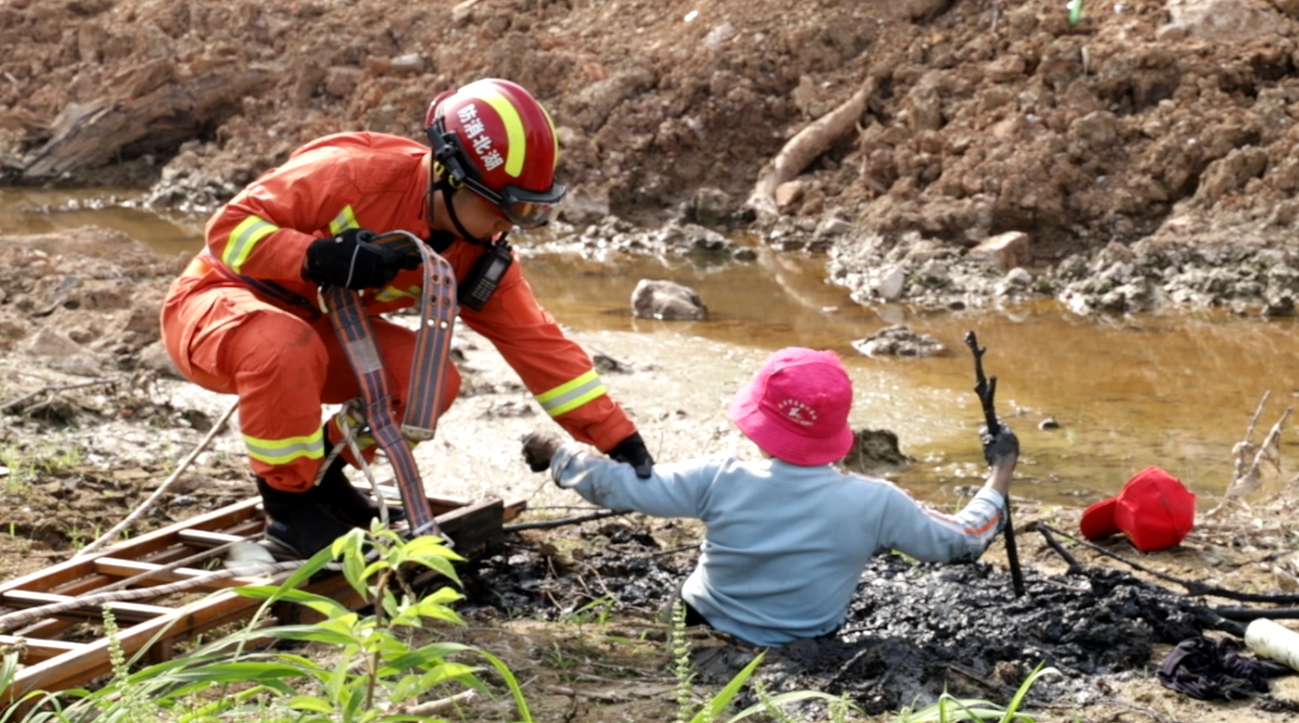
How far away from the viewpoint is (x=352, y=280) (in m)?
4.14

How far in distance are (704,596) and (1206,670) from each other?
128 cm

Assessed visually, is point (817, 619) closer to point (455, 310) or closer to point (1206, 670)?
point (1206, 670)

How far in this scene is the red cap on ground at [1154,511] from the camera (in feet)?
16.5

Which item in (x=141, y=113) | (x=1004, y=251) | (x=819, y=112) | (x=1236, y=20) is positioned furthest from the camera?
(x=141, y=113)

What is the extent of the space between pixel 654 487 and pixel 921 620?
91 centimetres

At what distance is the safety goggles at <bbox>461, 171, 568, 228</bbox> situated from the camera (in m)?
4.36

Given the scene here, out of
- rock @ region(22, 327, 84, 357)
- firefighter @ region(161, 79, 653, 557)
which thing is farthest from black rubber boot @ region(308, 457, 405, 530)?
rock @ region(22, 327, 84, 357)

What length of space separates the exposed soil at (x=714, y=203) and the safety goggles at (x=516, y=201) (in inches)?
45.7

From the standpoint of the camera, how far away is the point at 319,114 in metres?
15.7

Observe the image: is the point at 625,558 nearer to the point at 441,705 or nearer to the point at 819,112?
the point at 441,705

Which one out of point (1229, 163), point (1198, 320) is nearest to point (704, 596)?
point (1198, 320)

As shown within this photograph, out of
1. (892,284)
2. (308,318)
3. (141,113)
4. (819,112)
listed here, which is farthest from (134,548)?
(141,113)

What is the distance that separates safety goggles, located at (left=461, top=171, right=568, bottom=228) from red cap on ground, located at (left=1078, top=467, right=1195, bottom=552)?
2.20m

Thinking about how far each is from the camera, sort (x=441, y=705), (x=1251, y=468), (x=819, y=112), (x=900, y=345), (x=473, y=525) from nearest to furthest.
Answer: (x=441, y=705), (x=473, y=525), (x=1251, y=468), (x=900, y=345), (x=819, y=112)
